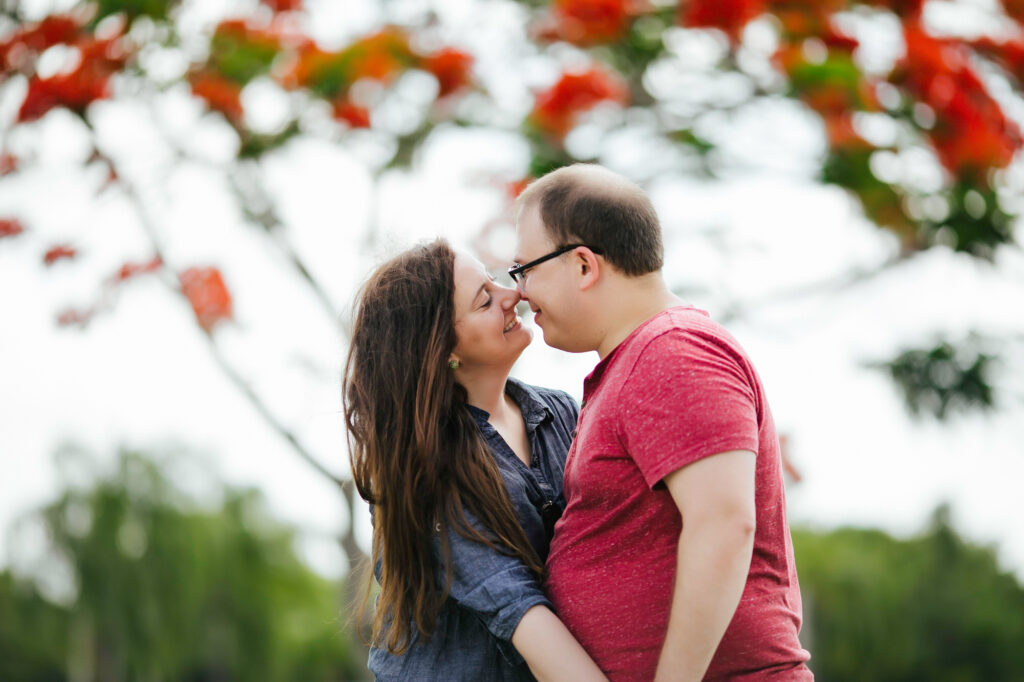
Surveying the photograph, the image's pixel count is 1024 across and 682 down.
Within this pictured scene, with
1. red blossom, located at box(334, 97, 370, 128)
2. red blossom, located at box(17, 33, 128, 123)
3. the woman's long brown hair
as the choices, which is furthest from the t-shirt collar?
red blossom, located at box(17, 33, 128, 123)

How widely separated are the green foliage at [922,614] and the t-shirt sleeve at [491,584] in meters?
12.1

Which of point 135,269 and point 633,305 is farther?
point 135,269

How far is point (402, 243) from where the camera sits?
92.3 inches

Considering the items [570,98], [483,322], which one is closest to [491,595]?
[483,322]

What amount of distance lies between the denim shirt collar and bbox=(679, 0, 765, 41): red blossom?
3.11m

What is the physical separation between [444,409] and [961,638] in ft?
43.6

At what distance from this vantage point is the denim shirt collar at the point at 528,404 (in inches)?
94.0

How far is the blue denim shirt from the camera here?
6.13 ft

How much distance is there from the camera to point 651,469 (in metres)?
1.60

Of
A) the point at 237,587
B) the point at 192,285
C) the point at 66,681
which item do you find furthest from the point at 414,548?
the point at 66,681

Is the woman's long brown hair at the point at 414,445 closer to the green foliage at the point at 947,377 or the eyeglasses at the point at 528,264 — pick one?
the eyeglasses at the point at 528,264

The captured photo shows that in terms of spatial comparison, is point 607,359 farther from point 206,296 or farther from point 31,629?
point 31,629

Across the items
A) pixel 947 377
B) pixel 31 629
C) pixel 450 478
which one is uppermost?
pixel 450 478

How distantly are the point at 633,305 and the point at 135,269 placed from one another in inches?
168
